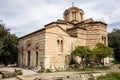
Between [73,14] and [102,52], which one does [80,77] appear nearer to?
[102,52]

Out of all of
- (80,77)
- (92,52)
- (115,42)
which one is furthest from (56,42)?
(115,42)

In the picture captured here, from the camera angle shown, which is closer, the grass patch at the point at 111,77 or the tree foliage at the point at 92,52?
the grass patch at the point at 111,77

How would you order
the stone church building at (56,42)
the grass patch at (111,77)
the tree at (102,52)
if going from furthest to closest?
the tree at (102,52), the stone church building at (56,42), the grass patch at (111,77)

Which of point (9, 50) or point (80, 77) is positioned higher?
point (9, 50)

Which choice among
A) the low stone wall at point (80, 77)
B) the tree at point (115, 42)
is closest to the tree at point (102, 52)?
the low stone wall at point (80, 77)

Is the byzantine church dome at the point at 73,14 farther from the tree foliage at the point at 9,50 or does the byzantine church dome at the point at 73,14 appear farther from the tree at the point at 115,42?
the tree foliage at the point at 9,50

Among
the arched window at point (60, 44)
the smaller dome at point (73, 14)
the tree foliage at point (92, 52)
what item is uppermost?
the smaller dome at point (73, 14)

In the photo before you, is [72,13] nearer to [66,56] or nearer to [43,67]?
[66,56]

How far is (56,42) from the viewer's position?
23828mm

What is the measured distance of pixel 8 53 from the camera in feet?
105

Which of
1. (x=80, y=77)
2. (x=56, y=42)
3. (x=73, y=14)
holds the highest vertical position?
(x=73, y=14)

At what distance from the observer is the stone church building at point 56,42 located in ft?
74.7

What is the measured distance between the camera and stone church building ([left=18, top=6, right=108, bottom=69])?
74.7 ft

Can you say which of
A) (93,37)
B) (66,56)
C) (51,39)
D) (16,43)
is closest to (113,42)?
(93,37)
